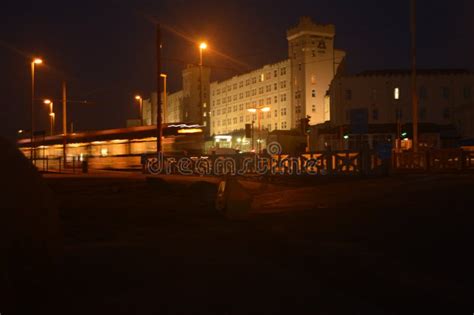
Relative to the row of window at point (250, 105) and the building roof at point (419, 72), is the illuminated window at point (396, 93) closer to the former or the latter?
the building roof at point (419, 72)

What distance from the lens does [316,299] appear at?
5.64 metres

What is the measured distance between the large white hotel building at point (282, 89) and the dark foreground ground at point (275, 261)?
2298 inches

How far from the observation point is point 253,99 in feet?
351

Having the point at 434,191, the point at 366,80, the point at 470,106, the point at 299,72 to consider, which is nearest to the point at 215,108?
the point at 299,72

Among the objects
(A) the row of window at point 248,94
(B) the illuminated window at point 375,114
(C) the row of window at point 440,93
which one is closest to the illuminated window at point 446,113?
(C) the row of window at point 440,93

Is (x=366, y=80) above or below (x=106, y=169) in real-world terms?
above

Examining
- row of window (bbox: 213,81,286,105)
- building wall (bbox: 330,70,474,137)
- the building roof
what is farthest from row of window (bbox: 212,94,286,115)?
building wall (bbox: 330,70,474,137)

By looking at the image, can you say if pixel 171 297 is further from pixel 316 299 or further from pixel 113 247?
pixel 113 247

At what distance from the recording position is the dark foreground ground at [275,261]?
556 centimetres

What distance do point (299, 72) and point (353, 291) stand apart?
86.0 metres

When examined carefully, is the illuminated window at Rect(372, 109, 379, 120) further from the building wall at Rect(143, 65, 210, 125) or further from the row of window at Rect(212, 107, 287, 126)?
the building wall at Rect(143, 65, 210, 125)

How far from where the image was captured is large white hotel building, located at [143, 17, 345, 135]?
87.4m

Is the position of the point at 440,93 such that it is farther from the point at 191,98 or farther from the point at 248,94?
the point at 191,98

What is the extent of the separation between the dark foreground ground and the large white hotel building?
5836 centimetres
